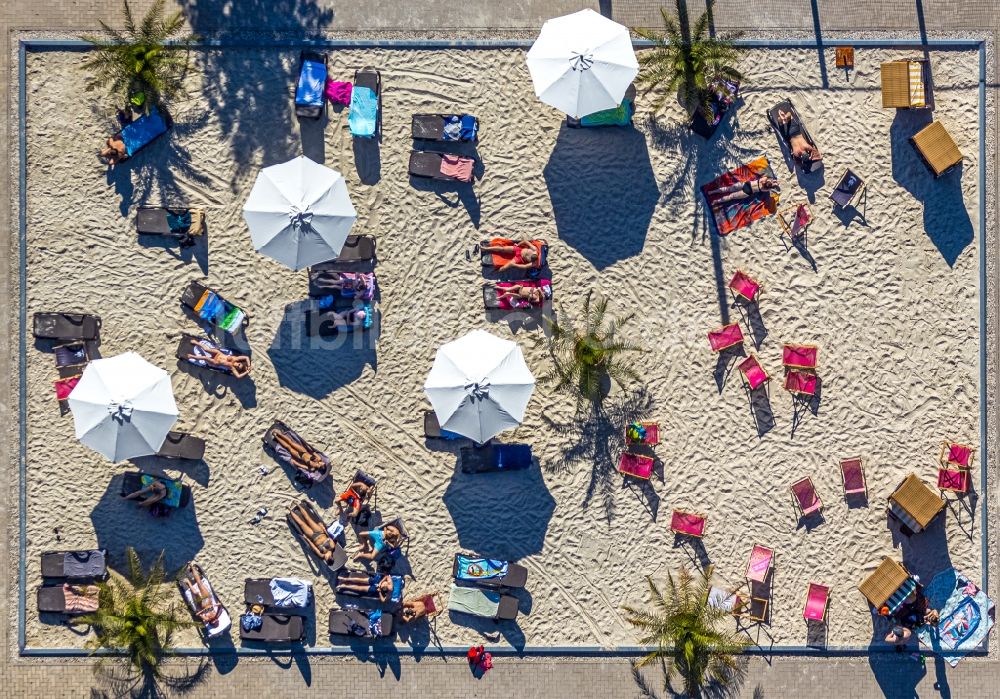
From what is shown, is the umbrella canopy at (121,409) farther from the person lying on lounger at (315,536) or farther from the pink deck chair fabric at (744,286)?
the pink deck chair fabric at (744,286)

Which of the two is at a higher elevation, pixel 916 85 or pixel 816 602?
pixel 916 85

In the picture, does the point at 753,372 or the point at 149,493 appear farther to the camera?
the point at 753,372

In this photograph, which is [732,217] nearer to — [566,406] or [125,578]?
[566,406]

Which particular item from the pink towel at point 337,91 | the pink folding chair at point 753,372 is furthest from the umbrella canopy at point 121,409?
the pink folding chair at point 753,372

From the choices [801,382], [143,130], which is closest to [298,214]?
[143,130]

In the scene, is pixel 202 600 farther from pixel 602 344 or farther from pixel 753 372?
pixel 753 372

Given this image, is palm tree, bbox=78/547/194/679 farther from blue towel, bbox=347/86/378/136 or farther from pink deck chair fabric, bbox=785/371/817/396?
pink deck chair fabric, bbox=785/371/817/396

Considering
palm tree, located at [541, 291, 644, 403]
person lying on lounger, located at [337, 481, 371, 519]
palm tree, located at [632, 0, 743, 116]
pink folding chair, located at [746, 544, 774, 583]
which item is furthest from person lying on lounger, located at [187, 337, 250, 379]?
pink folding chair, located at [746, 544, 774, 583]
